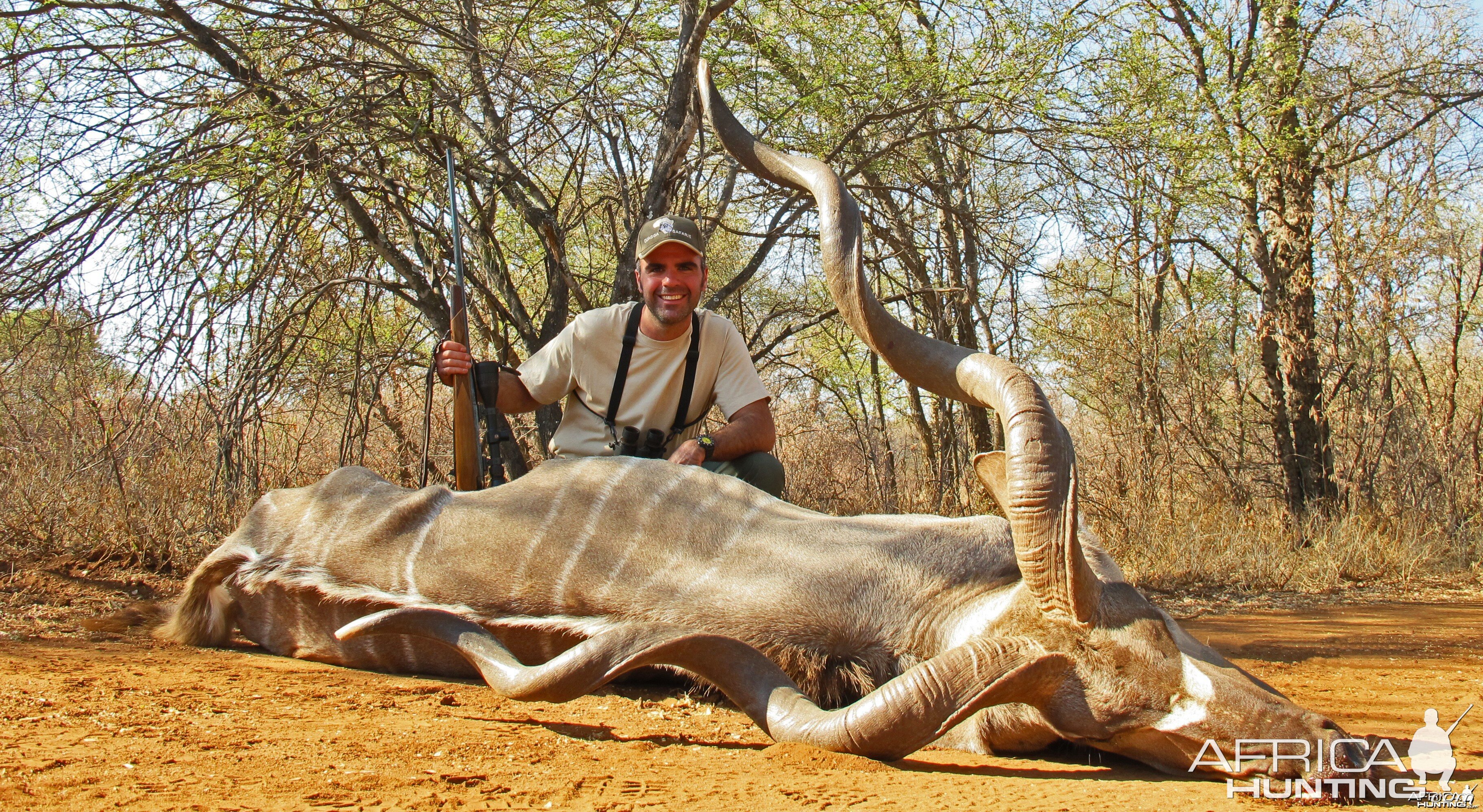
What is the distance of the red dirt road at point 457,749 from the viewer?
2258 mm

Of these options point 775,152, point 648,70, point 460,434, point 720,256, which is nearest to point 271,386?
point 460,434

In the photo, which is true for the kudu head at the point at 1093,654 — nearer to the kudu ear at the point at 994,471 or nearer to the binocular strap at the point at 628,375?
the kudu ear at the point at 994,471

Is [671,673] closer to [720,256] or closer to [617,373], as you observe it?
[617,373]

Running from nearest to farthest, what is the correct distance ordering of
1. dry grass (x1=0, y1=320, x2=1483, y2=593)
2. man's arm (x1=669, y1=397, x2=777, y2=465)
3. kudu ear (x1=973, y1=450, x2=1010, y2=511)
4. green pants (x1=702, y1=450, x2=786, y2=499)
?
kudu ear (x1=973, y1=450, x2=1010, y2=511) → man's arm (x1=669, y1=397, x2=777, y2=465) → green pants (x1=702, y1=450, x2=786, y2=499) → dry grass (x1=0, y1=320, x2=1483, y2=593)

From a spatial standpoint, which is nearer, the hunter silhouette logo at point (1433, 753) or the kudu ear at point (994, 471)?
the hunter silhouette logo at point (1433, 753)

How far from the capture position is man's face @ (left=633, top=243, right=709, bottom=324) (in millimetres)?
4816

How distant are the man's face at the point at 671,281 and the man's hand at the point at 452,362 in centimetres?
85

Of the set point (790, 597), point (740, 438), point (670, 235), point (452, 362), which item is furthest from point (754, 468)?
point (790, 597)

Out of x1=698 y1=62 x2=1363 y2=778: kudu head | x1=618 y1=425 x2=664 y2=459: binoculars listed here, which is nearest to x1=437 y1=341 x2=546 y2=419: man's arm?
x1=618 y1=425 x2=664 y2=459: binoculars

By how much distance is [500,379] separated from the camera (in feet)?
16.1

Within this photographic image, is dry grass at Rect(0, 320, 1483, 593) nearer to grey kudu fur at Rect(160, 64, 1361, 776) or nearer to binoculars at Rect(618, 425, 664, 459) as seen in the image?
grey kudu fur at Rect(160, 64, 1361, 776)

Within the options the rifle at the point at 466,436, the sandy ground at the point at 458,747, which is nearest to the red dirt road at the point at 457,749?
the sandy ground at the point at 458,747

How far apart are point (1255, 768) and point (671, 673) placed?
195cm

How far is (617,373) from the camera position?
4828 millimetres
